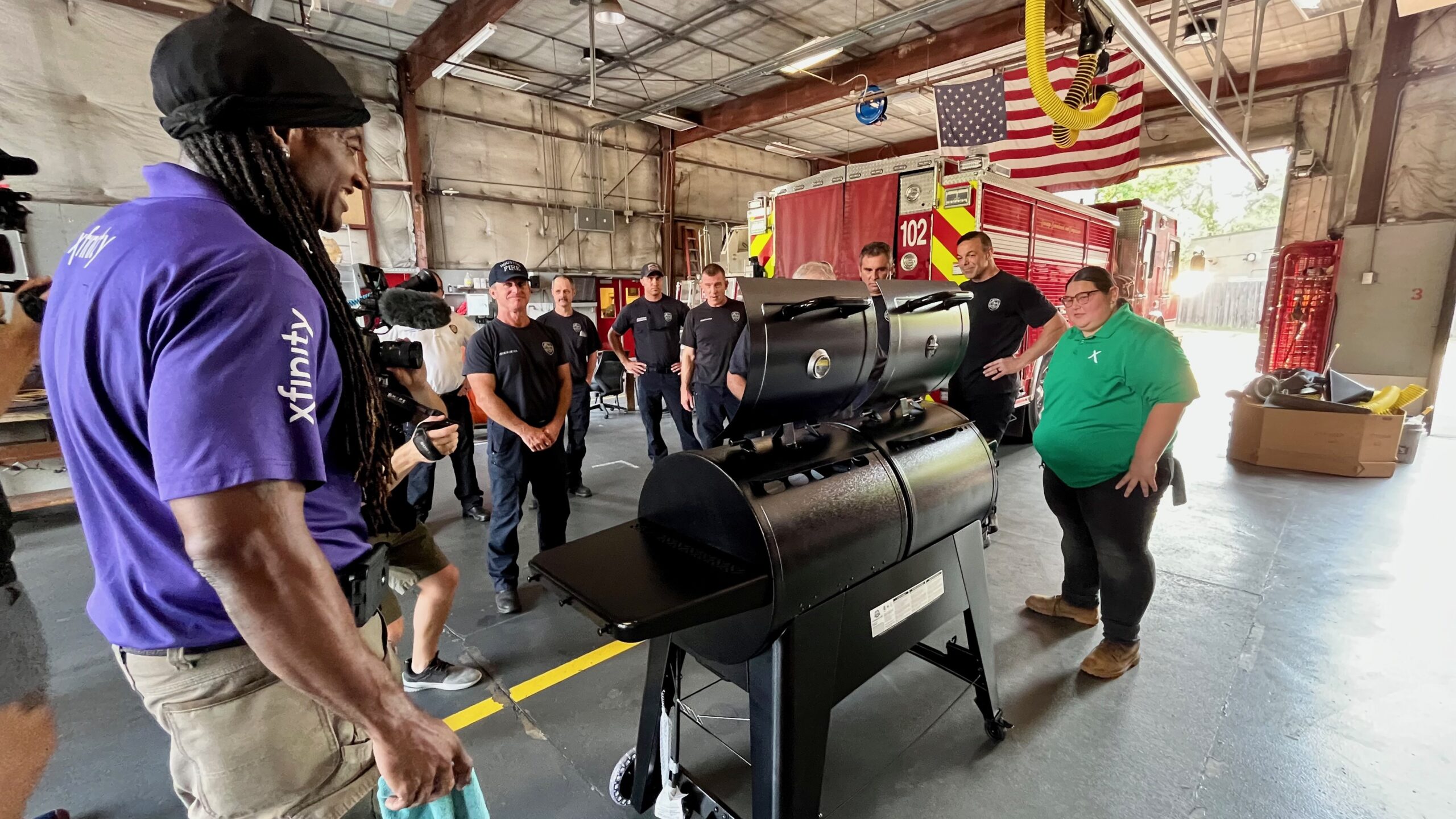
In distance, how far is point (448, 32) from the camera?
7133 mm

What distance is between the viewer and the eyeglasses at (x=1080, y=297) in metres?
2.60

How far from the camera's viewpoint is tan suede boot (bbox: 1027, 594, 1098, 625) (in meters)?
3.03

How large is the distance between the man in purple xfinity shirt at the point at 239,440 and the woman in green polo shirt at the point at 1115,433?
2.62 m

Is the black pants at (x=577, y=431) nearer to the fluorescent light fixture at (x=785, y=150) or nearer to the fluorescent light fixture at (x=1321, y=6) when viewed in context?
the fluorescent light fixture at (x=1321, y=6)

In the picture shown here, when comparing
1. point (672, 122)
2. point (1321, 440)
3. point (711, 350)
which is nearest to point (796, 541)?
point (711, 350)

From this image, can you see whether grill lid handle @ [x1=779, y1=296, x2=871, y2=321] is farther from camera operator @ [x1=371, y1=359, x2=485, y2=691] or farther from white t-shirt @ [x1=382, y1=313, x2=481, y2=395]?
white t-shirt @ [x1=382, y1=313, x2=481, y2=395]

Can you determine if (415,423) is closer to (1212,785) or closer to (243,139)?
(243,139)

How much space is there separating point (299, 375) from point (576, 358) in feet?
14.2

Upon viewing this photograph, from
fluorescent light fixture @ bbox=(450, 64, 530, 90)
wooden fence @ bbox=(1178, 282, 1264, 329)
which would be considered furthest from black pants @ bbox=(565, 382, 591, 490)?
wooden fence @ bbox=(1178, 282, 1264, 329)

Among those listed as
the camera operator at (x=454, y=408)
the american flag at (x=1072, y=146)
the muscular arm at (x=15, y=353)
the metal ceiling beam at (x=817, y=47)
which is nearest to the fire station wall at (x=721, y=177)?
the metal ceiling beam at (x=817, y=47)

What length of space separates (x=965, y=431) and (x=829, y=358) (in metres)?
0.77

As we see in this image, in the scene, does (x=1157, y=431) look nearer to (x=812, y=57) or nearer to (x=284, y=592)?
(x=284, y=592)

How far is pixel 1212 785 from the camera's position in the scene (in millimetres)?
2041

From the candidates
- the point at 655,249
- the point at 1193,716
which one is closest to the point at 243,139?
the point at 1193,716
